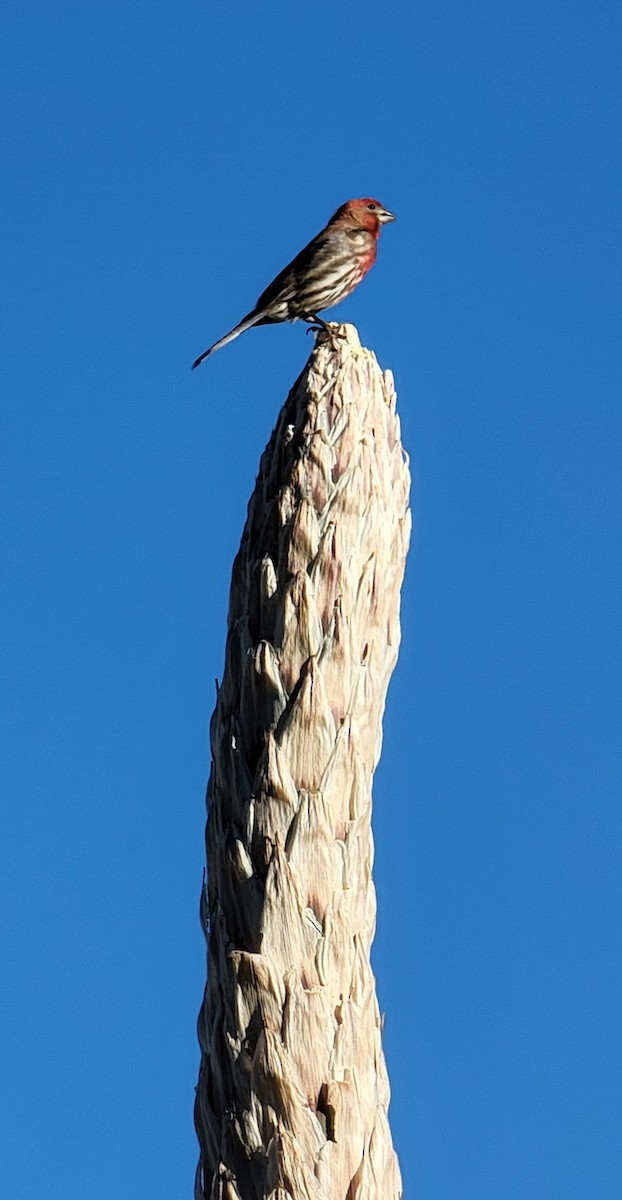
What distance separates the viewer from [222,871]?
445cm

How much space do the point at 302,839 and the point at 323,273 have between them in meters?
4.88

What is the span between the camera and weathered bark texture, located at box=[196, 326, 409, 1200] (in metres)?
4.13

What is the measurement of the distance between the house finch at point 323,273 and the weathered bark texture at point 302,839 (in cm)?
318

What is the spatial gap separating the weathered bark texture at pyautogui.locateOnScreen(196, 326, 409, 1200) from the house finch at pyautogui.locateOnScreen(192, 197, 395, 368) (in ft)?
10.4

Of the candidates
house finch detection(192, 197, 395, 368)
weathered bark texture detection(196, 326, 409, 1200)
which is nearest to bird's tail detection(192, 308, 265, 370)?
house finch detection(192, 197, 395, 368)

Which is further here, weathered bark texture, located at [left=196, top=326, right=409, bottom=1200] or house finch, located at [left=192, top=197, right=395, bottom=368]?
house finch, located at [left=192, top=197, right=395, bottom=368]

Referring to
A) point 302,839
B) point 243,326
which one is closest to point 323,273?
point 243,326

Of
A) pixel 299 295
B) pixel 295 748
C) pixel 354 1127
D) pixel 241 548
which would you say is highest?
pixel 299 295

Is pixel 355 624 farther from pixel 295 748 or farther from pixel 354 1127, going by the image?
pixel 354 1127

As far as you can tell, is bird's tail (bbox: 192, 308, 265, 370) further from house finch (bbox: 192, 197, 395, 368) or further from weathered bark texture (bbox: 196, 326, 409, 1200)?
weathered bark texture (bbox: 196, 326, 409, 1200)

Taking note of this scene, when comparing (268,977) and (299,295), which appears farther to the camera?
(299,295)

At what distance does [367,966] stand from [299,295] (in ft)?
15.7

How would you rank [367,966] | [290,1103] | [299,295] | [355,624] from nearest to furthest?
[290,1103], [367,966], [355,624], [299,295]

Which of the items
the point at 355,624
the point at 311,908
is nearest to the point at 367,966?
the point at 311,908
